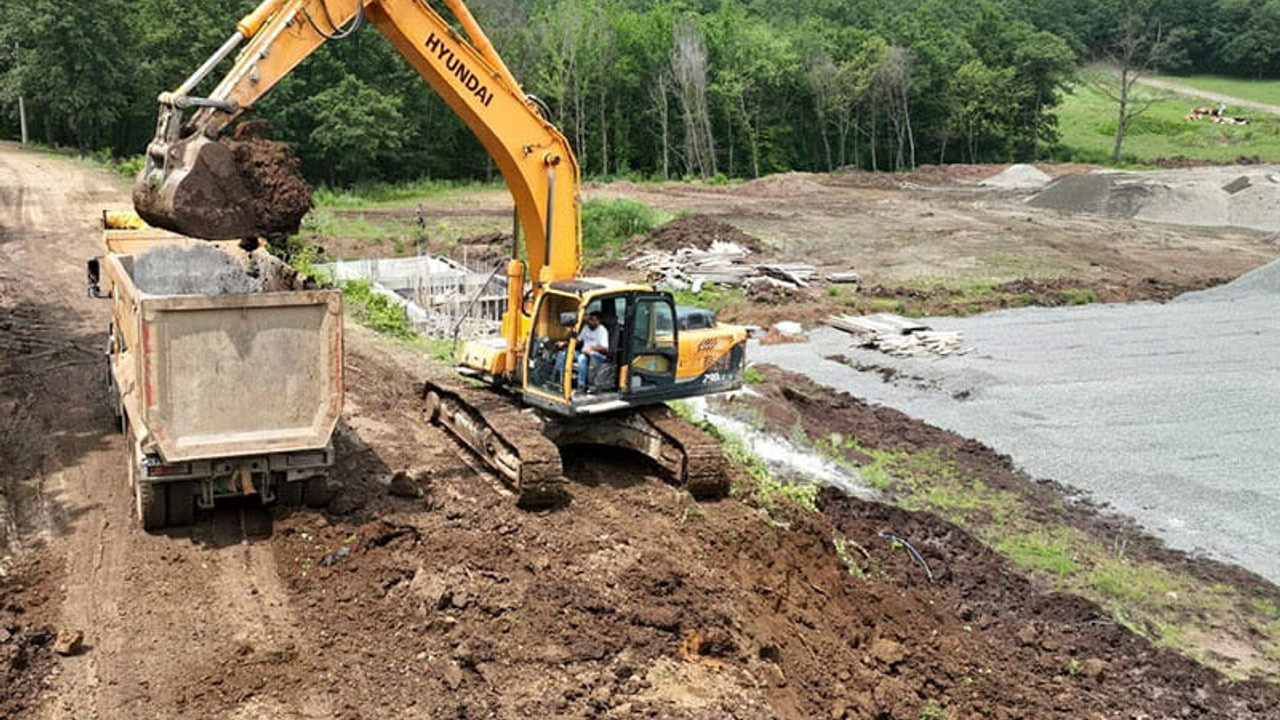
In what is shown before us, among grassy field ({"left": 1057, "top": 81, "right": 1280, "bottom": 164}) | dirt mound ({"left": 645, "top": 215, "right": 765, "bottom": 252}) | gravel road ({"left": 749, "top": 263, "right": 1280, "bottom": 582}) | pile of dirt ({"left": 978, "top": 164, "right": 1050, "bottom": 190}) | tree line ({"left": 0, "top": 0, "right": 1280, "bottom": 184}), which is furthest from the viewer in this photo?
grassy field ({"left": 1057, "top": 81, "right": 1280, "bottom": 164})

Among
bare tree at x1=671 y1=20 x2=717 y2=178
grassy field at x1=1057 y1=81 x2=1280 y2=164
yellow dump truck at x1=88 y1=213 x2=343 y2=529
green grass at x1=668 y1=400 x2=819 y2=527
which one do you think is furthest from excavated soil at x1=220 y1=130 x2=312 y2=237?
grassy field at x1=1057 y1=81 x2=1280 y2=164

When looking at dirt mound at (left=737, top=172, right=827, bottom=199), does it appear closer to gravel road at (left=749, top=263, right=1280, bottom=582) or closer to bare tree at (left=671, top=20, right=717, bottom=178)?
bare tree at (left=671, top=20, right=717, bottom=178)

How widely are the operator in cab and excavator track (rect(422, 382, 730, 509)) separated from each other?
769mm

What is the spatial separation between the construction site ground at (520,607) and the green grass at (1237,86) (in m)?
89.2

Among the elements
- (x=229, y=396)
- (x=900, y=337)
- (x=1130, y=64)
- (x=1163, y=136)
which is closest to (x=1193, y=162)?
(x=1163, y=136)

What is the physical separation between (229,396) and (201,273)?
329 centimetres

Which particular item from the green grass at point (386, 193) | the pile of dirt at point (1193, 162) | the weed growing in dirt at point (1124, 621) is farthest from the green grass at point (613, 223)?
the pile of dirt at point (1193, 162)

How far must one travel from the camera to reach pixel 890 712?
857 centimetres

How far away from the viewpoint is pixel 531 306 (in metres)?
12.7

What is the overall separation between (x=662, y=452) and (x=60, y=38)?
4106cm

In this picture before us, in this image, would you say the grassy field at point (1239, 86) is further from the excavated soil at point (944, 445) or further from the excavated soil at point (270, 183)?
the excavated soil at point (270, 183)

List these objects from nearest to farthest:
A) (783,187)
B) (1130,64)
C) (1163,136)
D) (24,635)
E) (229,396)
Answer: (24,635)
(229,396)
(783,187)
(1163,136)
(1130,64)

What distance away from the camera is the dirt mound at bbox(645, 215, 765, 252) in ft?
105

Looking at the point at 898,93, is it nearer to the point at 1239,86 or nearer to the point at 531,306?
the point at 1239,86
